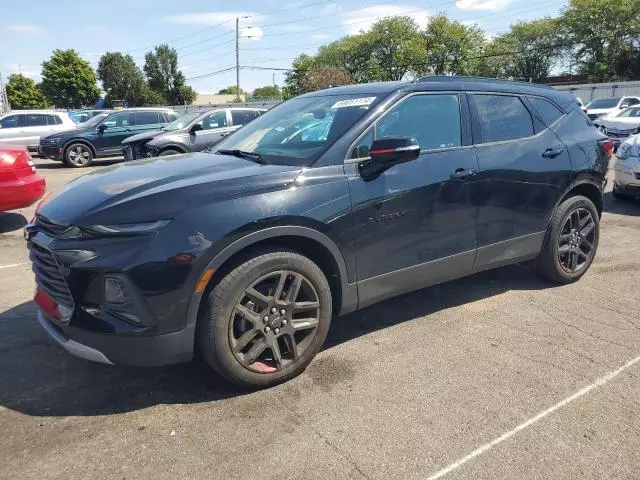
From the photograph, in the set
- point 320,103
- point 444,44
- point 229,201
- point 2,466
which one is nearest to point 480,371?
point 229,201

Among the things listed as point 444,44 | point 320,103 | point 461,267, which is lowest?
point 461,267

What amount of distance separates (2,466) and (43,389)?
27.2 inches

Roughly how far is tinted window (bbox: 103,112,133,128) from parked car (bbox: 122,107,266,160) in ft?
12.9

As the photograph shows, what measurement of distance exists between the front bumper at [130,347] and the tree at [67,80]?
227 ft

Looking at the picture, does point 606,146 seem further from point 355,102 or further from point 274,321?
point 274,321

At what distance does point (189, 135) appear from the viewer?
1170cm

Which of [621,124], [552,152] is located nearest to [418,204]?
[552,152]

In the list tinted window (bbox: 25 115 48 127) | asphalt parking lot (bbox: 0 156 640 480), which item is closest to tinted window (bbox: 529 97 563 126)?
asphalt parking lot (bbox: 0 156 640 480)

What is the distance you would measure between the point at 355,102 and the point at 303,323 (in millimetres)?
1569

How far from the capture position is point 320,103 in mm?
3926

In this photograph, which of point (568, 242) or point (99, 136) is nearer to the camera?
point (568, 242)

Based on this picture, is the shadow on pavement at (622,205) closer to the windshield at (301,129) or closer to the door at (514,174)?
the door at (514,174)

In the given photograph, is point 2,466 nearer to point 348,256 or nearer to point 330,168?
point 348,256

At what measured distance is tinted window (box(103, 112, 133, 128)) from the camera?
15.7 m
